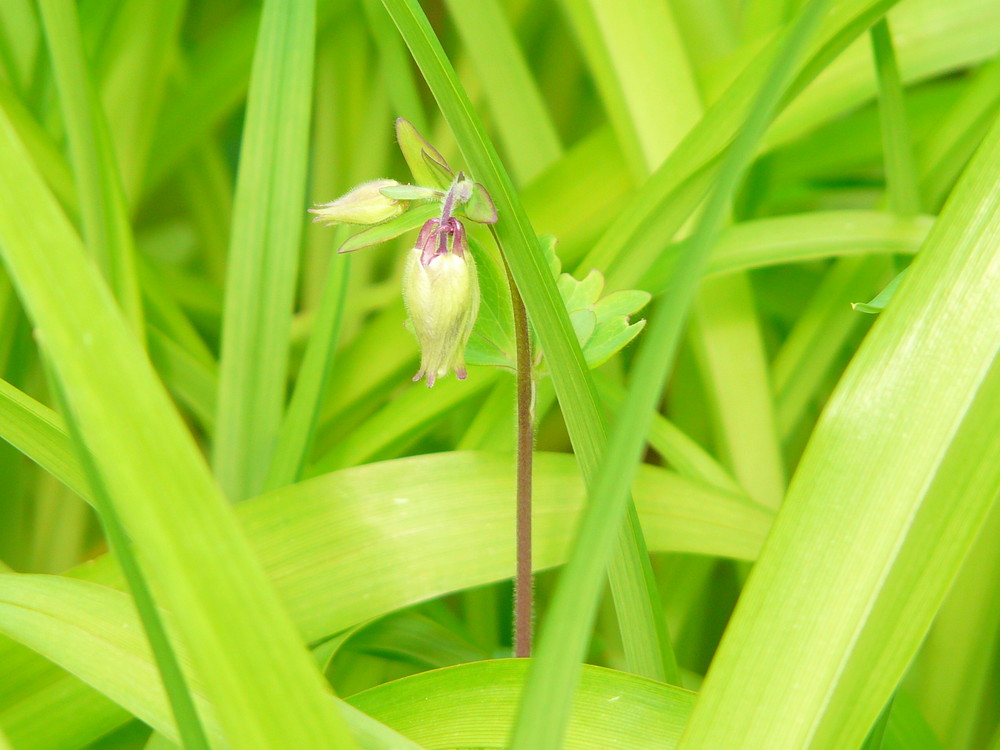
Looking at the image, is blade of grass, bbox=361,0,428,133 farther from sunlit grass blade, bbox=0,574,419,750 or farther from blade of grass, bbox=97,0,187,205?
sunlit grass blade, bbox=0,574,419,750

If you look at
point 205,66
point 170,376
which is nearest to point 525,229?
point 170,376

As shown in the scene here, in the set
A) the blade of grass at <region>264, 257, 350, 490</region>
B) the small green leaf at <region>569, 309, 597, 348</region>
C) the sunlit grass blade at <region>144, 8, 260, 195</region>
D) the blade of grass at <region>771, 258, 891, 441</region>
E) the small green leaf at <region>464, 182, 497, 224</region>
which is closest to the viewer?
the small green leaf at <region>464, 182, 497, 224</region>

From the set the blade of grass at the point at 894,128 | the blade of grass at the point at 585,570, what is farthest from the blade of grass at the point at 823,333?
the blade of grass at the point at 585,570

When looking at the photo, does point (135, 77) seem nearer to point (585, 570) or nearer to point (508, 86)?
point (508, 86)

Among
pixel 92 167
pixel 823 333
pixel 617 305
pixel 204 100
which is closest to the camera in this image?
pixel 617 305

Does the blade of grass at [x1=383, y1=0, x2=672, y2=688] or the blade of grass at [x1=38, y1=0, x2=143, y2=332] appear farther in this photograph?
the blade of grass at [x1=38, y1=0, x2=143, y2=332]

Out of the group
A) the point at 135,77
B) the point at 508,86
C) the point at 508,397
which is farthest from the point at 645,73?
the point at 135,77

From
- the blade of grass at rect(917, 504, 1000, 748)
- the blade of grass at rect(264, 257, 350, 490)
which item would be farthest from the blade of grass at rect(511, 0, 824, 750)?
the blade of grass at rect(917, 504, 1000, 748)
